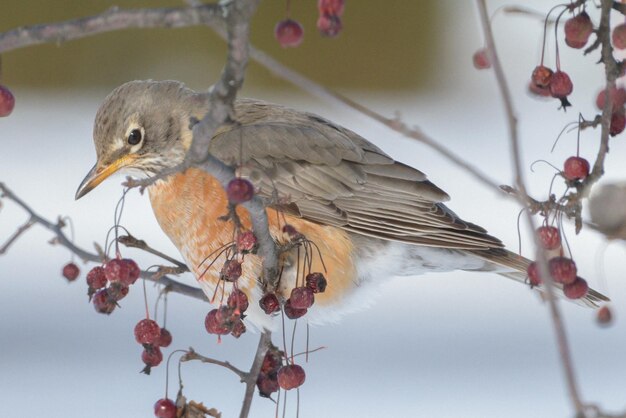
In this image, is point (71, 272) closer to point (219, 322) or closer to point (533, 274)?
point (219, 322)

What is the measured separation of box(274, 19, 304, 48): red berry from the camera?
1.44m

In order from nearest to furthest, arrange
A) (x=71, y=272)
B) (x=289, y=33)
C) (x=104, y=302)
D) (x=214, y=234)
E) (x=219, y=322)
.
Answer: (x=289, y=33), (x=219, y=322), (x=104, y=302), (x=71, y=272), (x=214, y=234)

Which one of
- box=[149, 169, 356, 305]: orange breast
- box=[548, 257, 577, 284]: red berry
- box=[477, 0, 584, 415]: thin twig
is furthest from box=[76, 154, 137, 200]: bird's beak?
box=[477, 0, 584, 415]: thin twig

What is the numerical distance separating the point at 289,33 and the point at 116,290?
0.62m

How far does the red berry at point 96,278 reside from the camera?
188cm

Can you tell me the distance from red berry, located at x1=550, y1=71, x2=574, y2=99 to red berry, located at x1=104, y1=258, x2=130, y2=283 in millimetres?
787

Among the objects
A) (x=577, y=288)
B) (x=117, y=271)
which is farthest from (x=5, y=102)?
(x=577, y=288)

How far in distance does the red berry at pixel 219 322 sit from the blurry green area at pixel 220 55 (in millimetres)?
4770

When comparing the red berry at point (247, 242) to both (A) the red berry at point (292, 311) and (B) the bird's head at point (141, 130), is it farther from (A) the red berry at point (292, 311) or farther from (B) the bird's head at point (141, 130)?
(B) the bird's head at point (141, 130)

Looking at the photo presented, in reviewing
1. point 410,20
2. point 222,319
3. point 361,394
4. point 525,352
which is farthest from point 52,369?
point 410,20

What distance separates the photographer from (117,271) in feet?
5.79

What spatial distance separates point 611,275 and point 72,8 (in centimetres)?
364

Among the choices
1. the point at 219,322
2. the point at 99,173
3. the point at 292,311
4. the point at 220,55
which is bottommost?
the point at 219,322

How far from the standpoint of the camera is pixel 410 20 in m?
6.86
